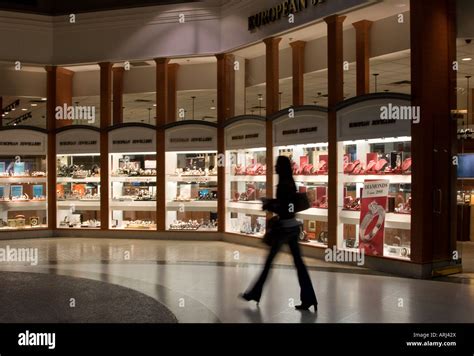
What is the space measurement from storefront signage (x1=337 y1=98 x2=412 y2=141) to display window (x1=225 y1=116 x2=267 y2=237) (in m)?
2.52

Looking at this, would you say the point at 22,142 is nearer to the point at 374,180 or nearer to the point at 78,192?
the point at 78,192

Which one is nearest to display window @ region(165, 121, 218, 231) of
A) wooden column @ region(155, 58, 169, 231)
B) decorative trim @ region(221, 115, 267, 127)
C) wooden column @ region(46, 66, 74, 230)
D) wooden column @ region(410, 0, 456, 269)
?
wooden column @ region(155, 58, 169, 231)

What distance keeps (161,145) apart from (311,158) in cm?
449

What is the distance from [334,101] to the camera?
997 centimetres

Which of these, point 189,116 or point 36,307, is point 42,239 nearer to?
point 36,307

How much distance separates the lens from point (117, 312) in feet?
20.1

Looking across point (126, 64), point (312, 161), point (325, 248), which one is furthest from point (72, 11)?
point (325, 248)

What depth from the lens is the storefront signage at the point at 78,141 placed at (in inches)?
560

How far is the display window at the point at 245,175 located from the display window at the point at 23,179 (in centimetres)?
515

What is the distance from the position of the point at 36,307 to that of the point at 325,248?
5.55 meters

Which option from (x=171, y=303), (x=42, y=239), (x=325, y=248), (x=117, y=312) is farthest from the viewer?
(x=42, y=239)

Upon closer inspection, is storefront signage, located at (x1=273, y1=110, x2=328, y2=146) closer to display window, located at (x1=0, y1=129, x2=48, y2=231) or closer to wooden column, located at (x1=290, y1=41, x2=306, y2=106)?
wooden column, located at (x1=290, y1=41, x2=306, y2=106)

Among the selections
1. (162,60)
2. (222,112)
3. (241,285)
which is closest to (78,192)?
(162,60)

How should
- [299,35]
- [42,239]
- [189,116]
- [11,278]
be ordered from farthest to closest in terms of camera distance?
[189,116]
[42,239]
[299,35]
[11,278]
